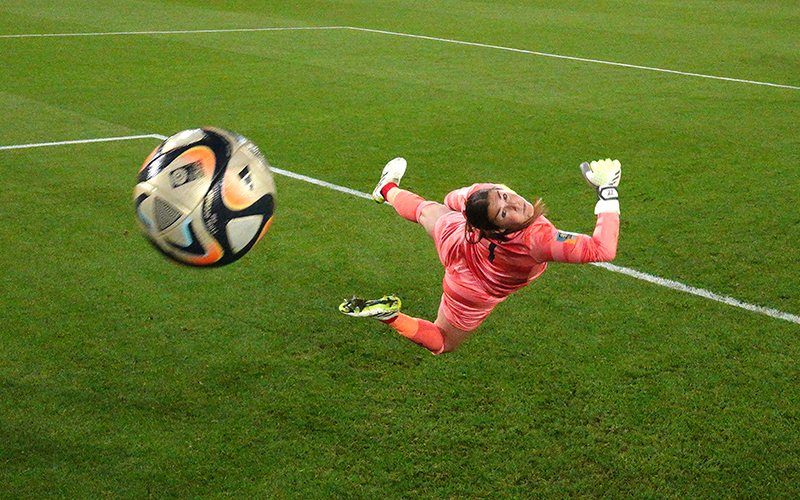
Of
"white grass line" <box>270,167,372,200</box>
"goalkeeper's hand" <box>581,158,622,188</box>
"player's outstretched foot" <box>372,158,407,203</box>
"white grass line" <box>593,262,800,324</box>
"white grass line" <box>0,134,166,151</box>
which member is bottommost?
"white grass line" <box>0,134,166,151</box>

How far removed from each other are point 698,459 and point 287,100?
8.93 m

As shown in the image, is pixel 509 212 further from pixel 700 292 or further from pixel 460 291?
pixel 700 292

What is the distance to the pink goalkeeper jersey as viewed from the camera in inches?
162

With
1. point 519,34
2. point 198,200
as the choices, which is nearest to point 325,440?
point 198,200

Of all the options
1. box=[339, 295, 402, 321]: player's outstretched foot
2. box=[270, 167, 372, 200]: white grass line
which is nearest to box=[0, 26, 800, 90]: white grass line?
box=[270, 167, 372, 200]: white grass line

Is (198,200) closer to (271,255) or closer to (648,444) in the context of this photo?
(271,255)

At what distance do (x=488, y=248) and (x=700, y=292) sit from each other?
86.7 inches

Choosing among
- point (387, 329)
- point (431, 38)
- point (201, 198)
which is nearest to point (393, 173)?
point (387, 329)

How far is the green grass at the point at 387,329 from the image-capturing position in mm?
4051

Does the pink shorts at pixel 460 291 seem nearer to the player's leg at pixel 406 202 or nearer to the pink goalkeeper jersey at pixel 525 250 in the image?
the pink goalkeeper jersey at pixel 525 250

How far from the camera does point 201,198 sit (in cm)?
430

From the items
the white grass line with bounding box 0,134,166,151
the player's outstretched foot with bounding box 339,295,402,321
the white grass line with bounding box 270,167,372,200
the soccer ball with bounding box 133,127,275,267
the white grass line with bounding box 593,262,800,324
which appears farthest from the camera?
the white grass line with bounding box 0,134,166,151

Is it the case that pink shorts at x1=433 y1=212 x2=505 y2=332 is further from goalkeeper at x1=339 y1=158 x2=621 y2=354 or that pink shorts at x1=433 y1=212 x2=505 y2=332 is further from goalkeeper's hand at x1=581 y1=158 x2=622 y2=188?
goalkeeper's hand at x1=581 y1=158 x2=622 y2=188

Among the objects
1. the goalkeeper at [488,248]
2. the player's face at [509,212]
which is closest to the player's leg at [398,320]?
the goalkeeper at [488,248]
